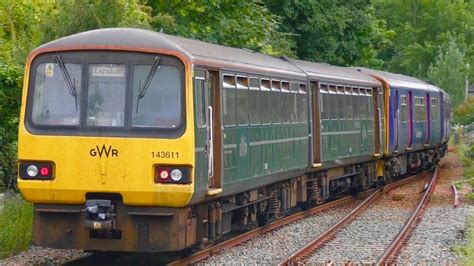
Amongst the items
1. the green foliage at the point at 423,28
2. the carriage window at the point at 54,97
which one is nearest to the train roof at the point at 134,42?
the carriage window at the point at 54,97

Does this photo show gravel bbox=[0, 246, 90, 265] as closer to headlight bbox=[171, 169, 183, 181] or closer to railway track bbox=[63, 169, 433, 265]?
railway track bbox=[63, 169, 433, 265]

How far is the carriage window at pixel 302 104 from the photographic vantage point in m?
17.4

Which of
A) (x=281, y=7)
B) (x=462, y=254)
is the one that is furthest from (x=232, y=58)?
(x=281, y=7)

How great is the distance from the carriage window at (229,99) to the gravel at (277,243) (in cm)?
170

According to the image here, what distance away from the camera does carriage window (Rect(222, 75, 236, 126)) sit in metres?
13.0

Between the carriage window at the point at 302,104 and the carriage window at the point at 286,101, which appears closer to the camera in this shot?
the carriage window at the point at 286,101

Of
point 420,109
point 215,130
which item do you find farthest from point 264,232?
point 420,109

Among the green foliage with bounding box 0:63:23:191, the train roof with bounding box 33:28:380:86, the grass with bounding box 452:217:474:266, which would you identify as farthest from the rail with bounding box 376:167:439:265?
the green foliage with bounding box 0:63:23:191

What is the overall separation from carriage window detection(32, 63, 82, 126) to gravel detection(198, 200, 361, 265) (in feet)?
8.24

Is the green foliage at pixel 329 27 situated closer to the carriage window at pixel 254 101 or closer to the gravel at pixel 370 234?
the gravel at pixel 370 234

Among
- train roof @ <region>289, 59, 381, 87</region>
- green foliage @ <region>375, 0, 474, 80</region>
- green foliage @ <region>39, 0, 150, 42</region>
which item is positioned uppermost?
green foliage @ <region>375, 0, 474, 80</region>

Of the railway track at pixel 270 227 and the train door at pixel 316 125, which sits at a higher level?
the train door at pixel 316 125

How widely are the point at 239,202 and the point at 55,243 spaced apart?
3.64 metres

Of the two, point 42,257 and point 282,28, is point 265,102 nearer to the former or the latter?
point 42,257
